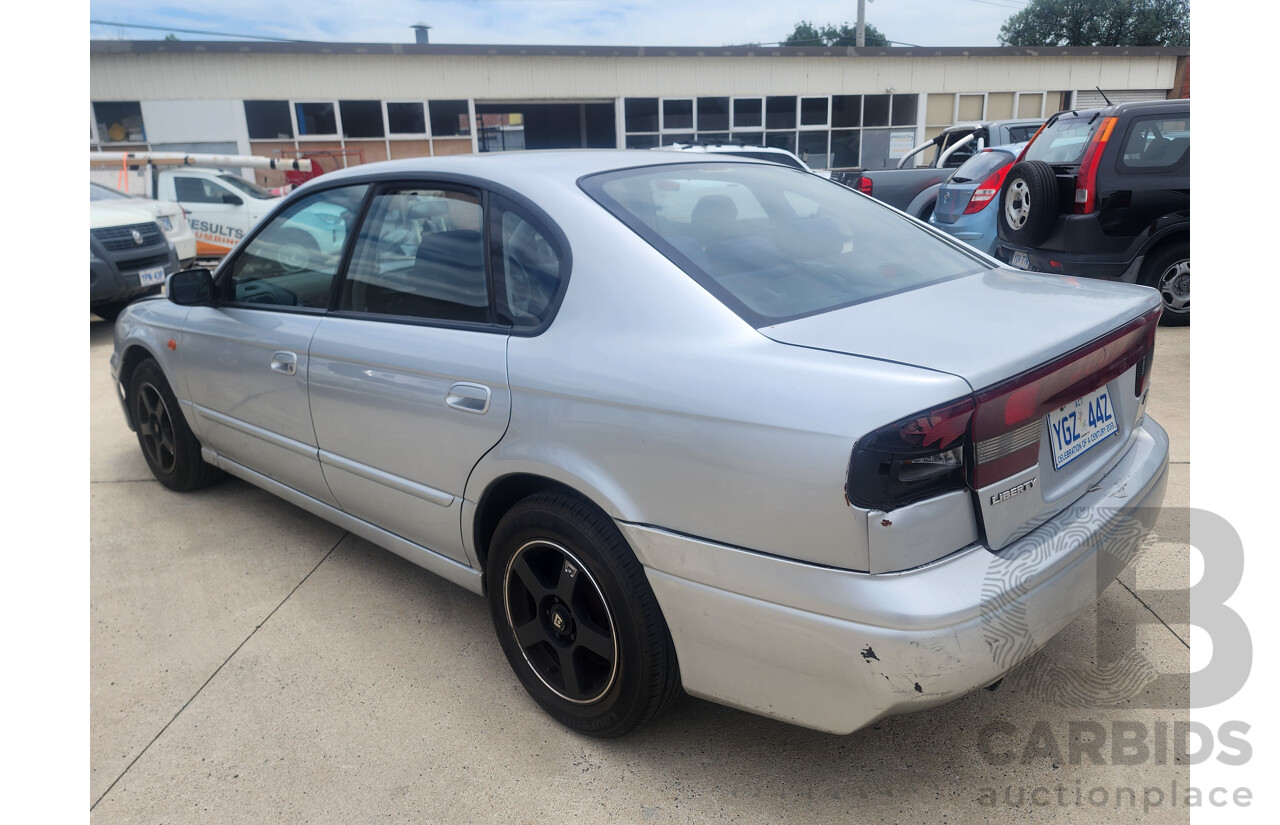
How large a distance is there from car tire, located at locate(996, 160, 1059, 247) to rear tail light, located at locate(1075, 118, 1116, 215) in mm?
164

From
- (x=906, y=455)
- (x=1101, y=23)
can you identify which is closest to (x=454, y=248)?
(x=906, y=455)

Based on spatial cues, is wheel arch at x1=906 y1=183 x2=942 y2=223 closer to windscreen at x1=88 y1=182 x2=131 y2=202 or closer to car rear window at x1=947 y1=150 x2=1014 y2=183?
car rear window at x1=947 y1=150 x2=1014 y2=183

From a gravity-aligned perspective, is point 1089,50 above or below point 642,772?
above

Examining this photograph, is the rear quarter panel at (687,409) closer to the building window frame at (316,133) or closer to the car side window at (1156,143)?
the car side window at (1156,143)

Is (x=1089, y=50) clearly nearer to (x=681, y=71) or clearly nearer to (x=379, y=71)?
(x=681, y=71)

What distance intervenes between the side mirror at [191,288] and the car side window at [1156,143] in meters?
6.08

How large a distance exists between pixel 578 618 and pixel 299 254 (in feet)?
6.39

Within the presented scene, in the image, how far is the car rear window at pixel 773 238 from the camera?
6.76ft

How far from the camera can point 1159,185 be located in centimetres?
599

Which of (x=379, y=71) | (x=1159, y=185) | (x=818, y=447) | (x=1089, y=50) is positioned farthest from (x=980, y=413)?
(x=1089, y=50)

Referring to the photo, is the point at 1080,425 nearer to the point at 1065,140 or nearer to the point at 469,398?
the point at 469,398

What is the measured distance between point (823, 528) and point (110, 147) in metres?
23.0

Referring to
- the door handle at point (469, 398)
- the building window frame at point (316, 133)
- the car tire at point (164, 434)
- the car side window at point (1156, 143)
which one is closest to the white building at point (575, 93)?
the building window frame at point (316, 133)

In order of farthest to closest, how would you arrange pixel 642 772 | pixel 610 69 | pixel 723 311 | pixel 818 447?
pixel 610 69, pixel 642 772, pixel 723 311, pixel 818 447
